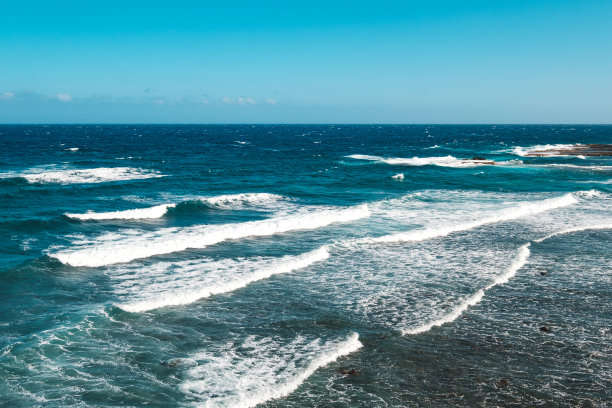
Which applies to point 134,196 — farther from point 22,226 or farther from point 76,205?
point 22,226

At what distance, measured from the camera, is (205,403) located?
8.66 metres

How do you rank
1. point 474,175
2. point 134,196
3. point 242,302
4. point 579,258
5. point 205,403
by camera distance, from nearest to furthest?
point 205,403
point 242,302
point 579,258
point 134,196
point 474,175

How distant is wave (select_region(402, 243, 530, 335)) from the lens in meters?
11.9

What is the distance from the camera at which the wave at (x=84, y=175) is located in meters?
39.2

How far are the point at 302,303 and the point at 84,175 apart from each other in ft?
117

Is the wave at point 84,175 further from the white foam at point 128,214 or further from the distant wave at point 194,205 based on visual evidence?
the white foam at point 128,214

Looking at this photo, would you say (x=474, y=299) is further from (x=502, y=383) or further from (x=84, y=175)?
(x=84, y=175)

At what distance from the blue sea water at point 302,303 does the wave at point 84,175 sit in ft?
27.3

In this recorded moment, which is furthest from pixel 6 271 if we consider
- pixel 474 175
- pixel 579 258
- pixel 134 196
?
pixel 474 175

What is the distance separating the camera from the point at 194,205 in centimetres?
2933

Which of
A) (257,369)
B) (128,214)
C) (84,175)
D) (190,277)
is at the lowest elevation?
(257,369)

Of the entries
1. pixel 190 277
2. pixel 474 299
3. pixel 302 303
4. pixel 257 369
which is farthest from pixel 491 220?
pixel 257 369

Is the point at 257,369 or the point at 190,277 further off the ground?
the point at 190,277

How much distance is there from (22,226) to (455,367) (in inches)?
799
